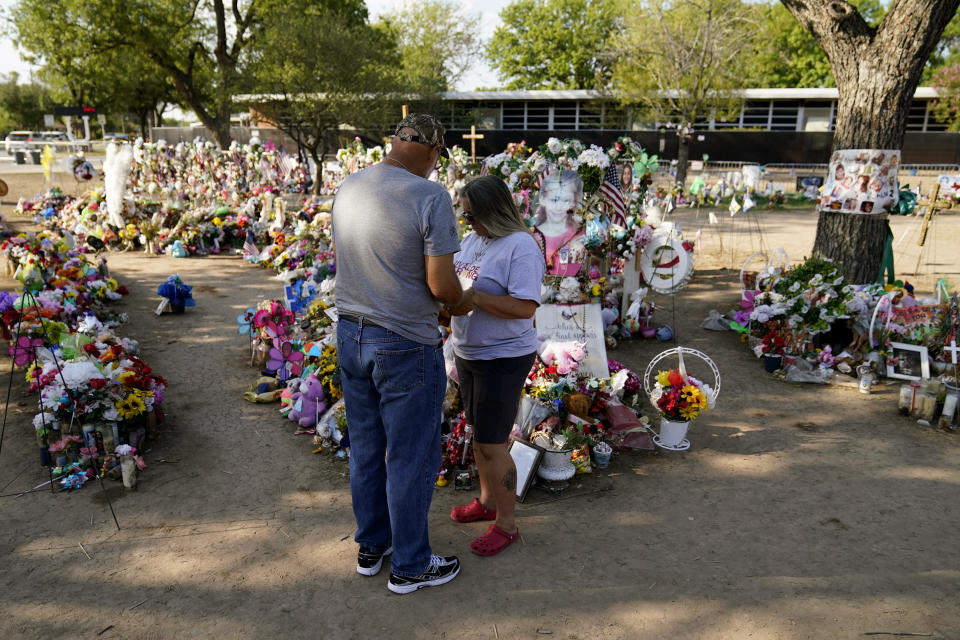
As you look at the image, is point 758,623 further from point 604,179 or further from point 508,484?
point 604,179

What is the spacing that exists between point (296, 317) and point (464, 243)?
3511mm

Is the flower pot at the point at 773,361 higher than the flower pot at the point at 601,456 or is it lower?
higher

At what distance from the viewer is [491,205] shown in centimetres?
269

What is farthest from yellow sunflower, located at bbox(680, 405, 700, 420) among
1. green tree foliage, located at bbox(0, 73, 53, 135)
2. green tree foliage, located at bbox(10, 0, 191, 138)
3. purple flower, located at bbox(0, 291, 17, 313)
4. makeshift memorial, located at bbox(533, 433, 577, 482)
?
green tree foliage, located at bbox(0, 73, 53, 135)

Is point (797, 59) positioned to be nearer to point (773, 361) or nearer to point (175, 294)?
point (773, 361)

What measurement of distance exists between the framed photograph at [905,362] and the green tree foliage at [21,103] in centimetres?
6657

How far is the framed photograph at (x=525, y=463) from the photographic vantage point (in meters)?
3.53

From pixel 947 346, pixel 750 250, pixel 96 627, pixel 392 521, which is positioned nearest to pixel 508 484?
pixel 392 521

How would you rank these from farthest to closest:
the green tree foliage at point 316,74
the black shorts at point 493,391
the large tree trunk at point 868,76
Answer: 1. the green tree foliage at point 316,74
2. the large tree trunk at point 868,76
3. the black shorts at point 493,391

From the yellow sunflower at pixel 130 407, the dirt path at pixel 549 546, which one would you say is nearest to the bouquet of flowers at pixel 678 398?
the dirt path at pixel 549 546

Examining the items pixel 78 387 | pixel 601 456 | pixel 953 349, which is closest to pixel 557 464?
pixel 601 456

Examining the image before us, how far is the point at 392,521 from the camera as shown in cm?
262

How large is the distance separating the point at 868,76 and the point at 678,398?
14.0 ft

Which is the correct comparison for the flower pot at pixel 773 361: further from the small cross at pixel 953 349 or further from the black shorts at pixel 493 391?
the black shorts at pixel 493 391
